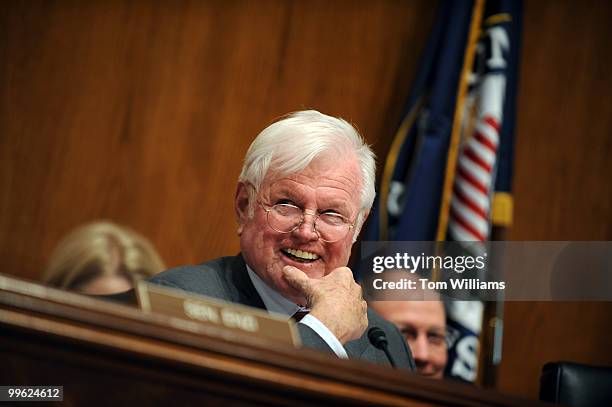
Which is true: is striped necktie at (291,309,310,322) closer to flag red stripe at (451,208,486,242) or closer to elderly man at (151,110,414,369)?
elderly man at (151,110,414,369)

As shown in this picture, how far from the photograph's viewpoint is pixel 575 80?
4000 mm

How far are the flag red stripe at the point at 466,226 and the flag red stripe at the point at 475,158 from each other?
0.65ft

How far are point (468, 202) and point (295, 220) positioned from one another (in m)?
1.71

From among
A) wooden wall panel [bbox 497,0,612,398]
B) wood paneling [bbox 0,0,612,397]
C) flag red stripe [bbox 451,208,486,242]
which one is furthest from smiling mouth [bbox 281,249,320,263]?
wooden wall panel [bbox 497,0,612,398]

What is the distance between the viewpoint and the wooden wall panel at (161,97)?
3412 millimetres

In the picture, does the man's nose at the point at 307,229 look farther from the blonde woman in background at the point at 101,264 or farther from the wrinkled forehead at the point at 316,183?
the blonde woman in background at the point at 101,264

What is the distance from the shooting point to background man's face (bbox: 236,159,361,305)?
185 centimetres

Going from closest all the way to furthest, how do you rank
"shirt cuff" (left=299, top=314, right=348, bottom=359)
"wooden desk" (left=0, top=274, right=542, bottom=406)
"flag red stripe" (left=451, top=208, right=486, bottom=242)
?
"wooden desk" (left=0, top=274, right=542, bottom=406)
"shirt cuff" (left=299, top=314, right=348, bottom=359)
"flag red stripe" (left=451, top=208, right=486, bottom=242)

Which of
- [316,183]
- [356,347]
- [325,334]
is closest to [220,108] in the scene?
[316,183]

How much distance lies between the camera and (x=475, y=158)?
348cm

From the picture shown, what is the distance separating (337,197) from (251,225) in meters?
0.19

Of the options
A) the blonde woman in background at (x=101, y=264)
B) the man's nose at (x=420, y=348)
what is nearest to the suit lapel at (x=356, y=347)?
the man's nose at (x=420, y=348)

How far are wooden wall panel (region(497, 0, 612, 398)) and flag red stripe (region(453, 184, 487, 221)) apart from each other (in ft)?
1.80

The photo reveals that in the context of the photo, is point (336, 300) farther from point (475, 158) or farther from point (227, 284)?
point (475, 158)
